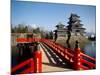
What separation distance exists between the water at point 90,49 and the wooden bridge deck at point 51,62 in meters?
0.36

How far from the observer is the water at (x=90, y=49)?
2855mm

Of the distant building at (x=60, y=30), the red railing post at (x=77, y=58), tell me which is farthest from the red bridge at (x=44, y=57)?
the distant building at (x=60, y=30)

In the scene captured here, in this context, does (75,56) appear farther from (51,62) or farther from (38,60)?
(38,60)

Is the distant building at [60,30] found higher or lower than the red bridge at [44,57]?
higher

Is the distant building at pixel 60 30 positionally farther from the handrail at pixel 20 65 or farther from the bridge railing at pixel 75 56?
the handrail at pixel 20 65

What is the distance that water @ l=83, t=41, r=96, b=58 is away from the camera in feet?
9.37

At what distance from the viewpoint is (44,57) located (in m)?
2.64

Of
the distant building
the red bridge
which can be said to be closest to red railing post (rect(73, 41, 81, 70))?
the red bridge

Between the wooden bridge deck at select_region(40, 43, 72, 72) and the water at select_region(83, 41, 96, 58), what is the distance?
365 millimetres

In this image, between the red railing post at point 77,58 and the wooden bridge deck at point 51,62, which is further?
the red railing post at point 77,58

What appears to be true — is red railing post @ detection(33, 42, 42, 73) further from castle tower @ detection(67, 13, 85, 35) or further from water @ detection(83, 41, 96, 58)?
water @ detection(83, 41, 96, 58)

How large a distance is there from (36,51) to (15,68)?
34cm

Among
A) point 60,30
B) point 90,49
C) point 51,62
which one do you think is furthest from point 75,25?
point 51,62


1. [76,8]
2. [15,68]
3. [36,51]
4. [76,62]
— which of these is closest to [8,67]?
[15,68]
